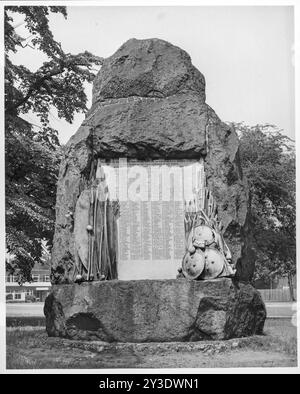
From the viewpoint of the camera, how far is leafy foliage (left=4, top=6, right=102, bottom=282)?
48.8 ft

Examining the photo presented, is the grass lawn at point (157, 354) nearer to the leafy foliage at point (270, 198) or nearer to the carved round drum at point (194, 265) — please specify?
the carved round drum at point (194, 265)

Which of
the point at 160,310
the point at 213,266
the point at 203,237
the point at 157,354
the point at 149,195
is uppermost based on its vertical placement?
the point at 149,195

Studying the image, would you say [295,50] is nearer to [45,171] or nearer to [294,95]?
[294,95]

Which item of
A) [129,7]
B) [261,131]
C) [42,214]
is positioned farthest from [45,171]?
[129,7]

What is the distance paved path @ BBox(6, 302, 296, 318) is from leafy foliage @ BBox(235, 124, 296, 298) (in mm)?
2362

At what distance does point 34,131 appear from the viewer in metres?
16.8

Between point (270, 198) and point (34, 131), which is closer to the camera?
point (34, 131)

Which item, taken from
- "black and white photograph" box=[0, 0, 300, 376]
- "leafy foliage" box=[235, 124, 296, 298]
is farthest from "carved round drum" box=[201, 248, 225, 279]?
"leafy foliage" box=[235, 124, 296, 298]

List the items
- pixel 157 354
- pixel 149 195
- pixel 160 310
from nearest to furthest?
pixel 157 354
pixel 160 310
pixel 149 195

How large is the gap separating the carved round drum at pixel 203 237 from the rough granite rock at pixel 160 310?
0.62 m

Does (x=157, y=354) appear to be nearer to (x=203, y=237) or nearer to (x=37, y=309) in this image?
(x=203, y=237)

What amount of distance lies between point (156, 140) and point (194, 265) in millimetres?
1976

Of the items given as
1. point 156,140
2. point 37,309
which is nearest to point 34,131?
point 37,309

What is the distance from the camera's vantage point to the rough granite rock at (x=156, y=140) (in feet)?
38.7
